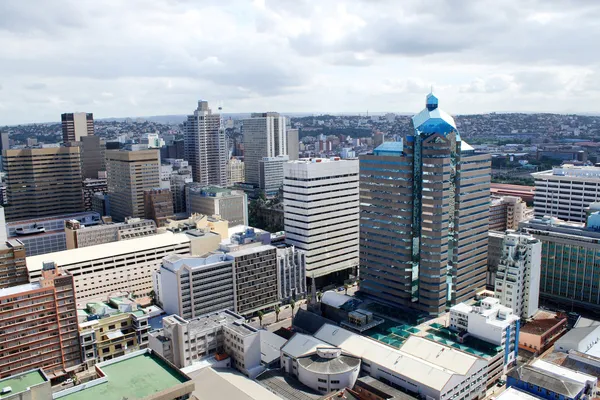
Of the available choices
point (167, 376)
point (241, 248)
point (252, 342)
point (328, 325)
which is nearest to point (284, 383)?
point (252, 342)

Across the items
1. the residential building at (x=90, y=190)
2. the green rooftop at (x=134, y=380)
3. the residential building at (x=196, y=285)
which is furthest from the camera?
the residential building at (x=90, y=190)

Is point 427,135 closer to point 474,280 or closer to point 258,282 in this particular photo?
point 474,280

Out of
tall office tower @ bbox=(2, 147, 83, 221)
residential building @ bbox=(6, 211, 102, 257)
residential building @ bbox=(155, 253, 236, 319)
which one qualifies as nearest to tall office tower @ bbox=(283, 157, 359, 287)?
residential building @ bbox=(155, 253, 236, 319)

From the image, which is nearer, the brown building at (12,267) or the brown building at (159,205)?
the brown building at (12,267)

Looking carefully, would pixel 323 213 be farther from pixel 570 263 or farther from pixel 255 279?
pixel 570 263

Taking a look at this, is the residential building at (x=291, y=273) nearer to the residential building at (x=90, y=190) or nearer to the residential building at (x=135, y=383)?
the residential building at (x=135, y=383)

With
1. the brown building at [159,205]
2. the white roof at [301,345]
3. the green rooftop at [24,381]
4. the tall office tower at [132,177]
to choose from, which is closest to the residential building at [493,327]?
the white roof at [301,345]

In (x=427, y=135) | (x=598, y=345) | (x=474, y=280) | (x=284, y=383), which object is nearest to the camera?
(x=284, y=383)
